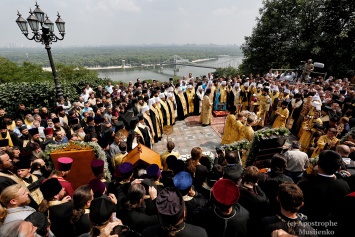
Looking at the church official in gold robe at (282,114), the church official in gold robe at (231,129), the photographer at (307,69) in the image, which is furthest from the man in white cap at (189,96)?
the photographer at (307,69)

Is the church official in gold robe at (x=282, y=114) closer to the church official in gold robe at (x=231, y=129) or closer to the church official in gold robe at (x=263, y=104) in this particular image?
the church official in gold robe at (x=263, y=104)

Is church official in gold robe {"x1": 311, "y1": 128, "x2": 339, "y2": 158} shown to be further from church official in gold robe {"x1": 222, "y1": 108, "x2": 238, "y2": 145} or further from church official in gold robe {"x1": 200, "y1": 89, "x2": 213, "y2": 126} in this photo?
church official in gold robe {"x1": 200, "y1": 89, "x2": 213, "y2": 126}

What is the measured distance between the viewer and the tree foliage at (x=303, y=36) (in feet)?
68.0

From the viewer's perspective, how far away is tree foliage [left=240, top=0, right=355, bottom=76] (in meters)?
20.7

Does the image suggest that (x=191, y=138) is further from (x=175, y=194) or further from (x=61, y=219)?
(x=175, y=194)

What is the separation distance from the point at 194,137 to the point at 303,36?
864 inches

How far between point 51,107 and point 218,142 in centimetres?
986

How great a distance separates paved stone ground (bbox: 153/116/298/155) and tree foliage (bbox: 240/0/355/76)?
17.1 metres

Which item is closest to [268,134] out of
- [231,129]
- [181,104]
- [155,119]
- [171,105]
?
[231,129]

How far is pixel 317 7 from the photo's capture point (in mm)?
22578

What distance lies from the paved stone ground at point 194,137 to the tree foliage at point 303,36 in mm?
17137

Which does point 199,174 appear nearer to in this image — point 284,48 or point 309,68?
point 309,68

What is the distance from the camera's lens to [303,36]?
23594 mm

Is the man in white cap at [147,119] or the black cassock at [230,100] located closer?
the man in white cap at [147,119]
